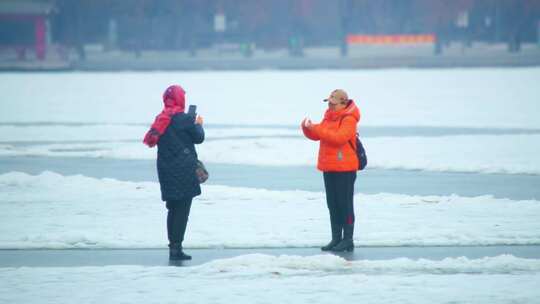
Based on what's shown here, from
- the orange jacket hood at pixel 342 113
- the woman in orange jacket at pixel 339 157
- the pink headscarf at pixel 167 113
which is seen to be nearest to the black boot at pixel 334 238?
the woman in orange jacket at pixel 339 157

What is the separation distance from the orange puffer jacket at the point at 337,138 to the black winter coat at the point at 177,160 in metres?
1.07

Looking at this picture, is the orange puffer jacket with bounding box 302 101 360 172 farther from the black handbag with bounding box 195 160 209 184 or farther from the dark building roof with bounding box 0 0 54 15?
the dark building roof with bounding box 0 0 54 15

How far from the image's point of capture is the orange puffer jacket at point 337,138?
1093 cm

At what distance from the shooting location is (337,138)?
1091cm

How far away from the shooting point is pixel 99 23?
91250 millimetres

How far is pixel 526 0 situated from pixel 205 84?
43103 mm

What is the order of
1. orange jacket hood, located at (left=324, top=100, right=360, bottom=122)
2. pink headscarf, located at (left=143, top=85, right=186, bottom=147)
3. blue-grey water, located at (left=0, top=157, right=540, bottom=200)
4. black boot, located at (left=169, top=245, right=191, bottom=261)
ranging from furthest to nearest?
blue-grey water, located at (left=0, top=157, right=540, bottom=200) → orange jacket hood, located at (left=324, top=100, right=360, bottom=122) → black boot, located at (left=169, top=245, right=191, bottom=261) → pink headscarf, located at (left=143, top=85, right=186, bottom=147)

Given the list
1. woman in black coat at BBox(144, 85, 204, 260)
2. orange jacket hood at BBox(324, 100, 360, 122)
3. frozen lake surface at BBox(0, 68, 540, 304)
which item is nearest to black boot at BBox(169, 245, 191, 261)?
frozen lake surface at BBox(0, 68, 540, 304)

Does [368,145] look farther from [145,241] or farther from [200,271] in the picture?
[200,271]

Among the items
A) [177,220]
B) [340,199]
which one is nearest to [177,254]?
[177,220]

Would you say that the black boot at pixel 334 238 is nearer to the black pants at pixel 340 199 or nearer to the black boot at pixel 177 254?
the black pants at pixel 340 199

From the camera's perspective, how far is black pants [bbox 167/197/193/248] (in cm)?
1091

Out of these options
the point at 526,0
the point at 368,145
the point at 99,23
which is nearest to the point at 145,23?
the point at 99,23

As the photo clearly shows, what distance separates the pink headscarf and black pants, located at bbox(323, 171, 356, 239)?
1.58 m
